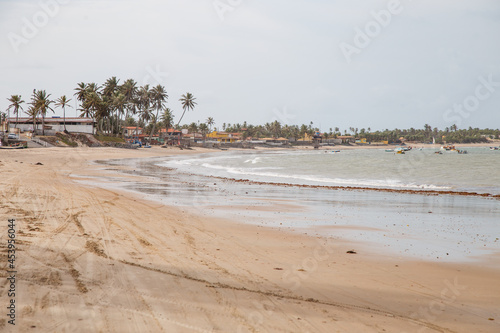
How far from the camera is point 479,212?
62.7 ft

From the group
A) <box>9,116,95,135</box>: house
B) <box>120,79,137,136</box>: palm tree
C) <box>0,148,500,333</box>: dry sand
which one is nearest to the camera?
<box>0,148,500,333</box>: dry sand

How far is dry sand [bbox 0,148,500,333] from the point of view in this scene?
5.78 metres

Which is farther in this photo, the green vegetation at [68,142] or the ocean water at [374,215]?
the green vegetation at [68,142]

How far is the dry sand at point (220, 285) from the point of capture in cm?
578

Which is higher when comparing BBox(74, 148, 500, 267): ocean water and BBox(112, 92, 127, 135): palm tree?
BBox(112, 92, 127, 135): palm tree

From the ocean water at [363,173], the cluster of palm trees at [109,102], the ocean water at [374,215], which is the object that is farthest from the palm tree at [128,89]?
the ocean water at [374,215]

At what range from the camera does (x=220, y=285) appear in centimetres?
731

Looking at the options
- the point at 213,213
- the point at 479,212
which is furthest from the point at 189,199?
the point at 479,212

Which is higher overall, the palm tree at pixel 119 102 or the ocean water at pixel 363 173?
the palm tree at pixel 119 102

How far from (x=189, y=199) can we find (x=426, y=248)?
1230 cm

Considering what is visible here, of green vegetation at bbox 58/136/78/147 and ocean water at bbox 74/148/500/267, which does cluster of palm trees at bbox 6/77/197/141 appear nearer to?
green vegetation at bbox 58/136/78/147

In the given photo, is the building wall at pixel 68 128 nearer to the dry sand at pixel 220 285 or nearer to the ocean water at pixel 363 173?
the ocean water at pixel 363 173

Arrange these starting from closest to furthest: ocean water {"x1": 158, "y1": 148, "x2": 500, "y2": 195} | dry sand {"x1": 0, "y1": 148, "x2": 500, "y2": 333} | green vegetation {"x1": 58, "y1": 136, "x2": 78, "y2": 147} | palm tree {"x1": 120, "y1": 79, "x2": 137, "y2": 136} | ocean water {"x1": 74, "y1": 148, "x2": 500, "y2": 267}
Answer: dry sand {"x1": 0, "y1": 148, "x2": 500, "y2": 333}
ocean water {"x1": 74, "y1": 148, "x2": 500, "y2": 267}
ocean water {"x1": 158, "y1": 148, "x2": 500, "y2": 195}
green vegetation {"x1": 58, "y1": 136, "x2": 78, "y2": 147}
palm tree {"x1": 120, "y1": 79, "x2": 137, "y2": 136}

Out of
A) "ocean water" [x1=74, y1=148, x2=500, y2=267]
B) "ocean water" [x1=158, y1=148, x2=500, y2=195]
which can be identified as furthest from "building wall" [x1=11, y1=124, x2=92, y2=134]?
"ocean water" [x1=74, y1=148, x2=500, y2=267]
